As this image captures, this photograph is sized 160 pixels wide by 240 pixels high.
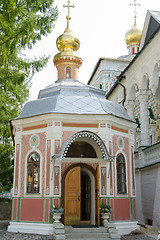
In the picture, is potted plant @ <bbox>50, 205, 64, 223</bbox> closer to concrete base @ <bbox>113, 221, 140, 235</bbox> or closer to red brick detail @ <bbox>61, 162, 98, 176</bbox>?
red brick detail @ <bbox>61, 162, 98, 176</bbox>

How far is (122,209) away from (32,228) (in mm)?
3318

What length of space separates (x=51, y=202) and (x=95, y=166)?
2117 mm

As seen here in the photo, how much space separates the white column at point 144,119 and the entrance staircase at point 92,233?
6276 millimetres

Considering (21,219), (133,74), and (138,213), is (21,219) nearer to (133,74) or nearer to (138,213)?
(138,213)

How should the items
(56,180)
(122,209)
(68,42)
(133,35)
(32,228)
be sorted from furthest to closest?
(133,35) → (68,42) → (122,209) → (56,180) → (32,228)

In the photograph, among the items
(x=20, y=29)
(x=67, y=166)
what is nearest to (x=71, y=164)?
(x=67, y=166)

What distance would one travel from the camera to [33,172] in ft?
37.1

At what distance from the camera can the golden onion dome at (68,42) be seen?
16125mm

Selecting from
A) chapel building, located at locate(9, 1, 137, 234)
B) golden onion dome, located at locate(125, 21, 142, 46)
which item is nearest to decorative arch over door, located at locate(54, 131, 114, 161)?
chapel building, located at locate(9, 1, 137, 234)

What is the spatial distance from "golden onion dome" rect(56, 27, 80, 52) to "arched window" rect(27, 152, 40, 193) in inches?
274

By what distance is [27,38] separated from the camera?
10.0 m

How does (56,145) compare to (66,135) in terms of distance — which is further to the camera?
(66,135)

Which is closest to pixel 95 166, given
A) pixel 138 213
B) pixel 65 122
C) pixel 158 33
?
pixel 65 122

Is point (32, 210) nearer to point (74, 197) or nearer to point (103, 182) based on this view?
point (74, 197)
